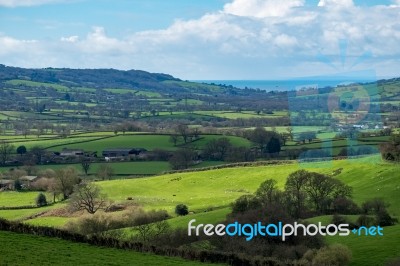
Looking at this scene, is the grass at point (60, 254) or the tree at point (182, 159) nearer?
the grass at point (60, 254)

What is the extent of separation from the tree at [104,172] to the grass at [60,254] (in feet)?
213

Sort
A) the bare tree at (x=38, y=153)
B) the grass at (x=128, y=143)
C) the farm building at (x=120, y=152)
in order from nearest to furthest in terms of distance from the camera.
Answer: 1. the bare tree at (x=38, y=153)
2. the farm building at (x=120, y=152)
3. the grass at (x=128, y=143)

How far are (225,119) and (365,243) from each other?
138 metres

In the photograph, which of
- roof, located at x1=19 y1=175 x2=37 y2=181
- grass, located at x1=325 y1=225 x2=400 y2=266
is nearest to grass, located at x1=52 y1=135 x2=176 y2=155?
roof, located at x1=19 y1=175 x2=37 y2=181

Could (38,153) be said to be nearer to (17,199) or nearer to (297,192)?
(17,199)

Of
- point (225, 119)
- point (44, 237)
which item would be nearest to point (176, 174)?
point (44, 237)

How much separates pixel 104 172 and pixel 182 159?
1274cm

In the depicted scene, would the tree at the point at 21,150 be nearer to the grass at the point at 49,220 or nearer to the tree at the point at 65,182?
the tree at the point at 65,182

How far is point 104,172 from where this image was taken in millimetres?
91500

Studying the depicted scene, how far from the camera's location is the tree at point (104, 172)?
91.1 meters

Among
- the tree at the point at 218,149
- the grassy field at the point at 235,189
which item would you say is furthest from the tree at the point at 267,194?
the tree at the point at 218,149

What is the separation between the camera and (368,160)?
216ft

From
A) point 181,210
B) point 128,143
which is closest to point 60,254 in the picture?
point 181,210

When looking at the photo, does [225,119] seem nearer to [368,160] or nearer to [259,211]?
[368,160]
